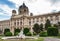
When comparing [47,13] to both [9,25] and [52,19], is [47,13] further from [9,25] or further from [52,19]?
→ [9,25]

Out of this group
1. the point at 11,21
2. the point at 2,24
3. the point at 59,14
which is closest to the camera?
the point at 59,14

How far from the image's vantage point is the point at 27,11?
8538 centimetres

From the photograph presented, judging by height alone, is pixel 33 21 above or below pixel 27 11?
below

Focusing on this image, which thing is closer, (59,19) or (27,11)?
(59,19)

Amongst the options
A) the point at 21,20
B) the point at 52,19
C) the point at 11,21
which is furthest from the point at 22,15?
the point at 52,19

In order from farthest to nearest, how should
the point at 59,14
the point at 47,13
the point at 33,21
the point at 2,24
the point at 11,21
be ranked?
the point at 2,24 < the point at 11,21 < the point at 33,21 < the point at 47,13 < the point at 59,14

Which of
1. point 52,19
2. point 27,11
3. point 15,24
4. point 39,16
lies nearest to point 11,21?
point 15,24

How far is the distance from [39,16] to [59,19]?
11.0 m

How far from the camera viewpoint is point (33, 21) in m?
80.6

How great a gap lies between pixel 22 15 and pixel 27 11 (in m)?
4.76

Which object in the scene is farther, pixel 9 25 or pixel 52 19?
pixel 9 25

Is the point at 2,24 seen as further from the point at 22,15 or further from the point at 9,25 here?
the point at 22,15

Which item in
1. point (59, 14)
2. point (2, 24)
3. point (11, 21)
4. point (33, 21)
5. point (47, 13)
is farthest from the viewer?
point (2, 24)

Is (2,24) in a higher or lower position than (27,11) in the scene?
lower
